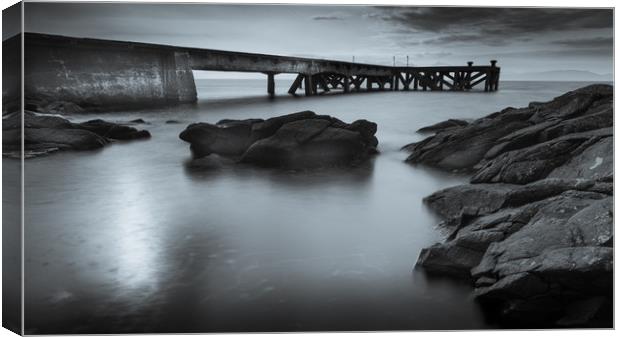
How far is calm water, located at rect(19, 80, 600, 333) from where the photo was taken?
3865 millimetres

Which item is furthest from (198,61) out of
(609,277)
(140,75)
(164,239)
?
(609,277)

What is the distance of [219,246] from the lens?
13.1 feet

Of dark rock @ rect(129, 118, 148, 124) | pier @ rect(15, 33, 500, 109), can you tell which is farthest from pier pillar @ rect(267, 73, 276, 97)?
dark rock @ rect(129, 118, 148, 124)

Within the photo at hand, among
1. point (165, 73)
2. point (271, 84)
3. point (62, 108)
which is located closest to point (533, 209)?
point (271, 84)

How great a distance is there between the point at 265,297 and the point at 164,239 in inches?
28.5

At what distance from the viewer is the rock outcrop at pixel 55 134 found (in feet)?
13.0

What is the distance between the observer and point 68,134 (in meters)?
4.09

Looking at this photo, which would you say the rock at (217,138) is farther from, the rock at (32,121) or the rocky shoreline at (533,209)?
the rocky shoreline at (533,209)

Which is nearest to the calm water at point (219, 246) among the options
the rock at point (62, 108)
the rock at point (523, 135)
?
the rock at point (62, 108)

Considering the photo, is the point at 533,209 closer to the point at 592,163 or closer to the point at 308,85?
the point at 592,163

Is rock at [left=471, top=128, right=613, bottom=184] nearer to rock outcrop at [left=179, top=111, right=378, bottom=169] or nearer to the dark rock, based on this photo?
rock outcrop at [left=179, top=111, right=378, bottom=169]

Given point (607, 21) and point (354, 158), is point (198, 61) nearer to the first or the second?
point (354, 158)

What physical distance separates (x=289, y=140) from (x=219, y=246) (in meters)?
0.85

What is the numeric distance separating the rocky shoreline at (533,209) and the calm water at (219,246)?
0.16m
